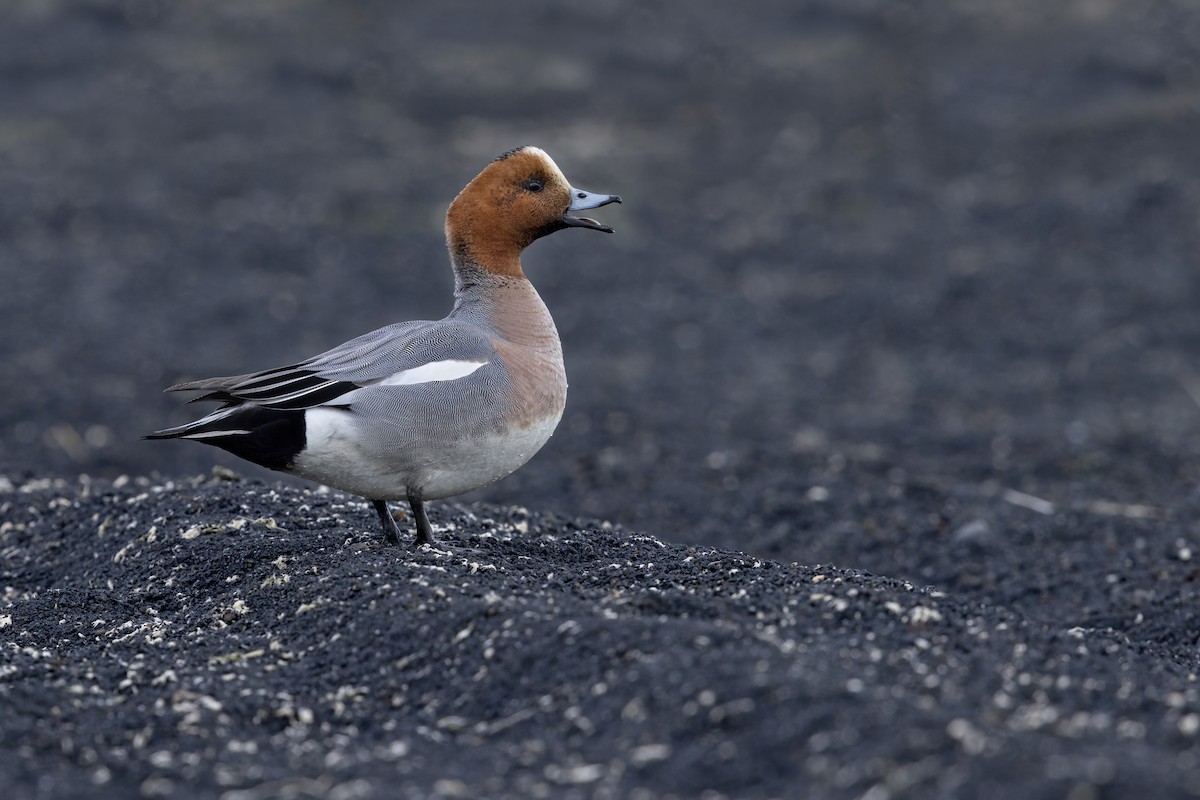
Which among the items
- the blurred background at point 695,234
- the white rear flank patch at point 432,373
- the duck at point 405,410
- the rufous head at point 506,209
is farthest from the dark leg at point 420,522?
the blurred background at point 695,234

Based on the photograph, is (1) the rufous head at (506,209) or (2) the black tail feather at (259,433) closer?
(2) the black tail feather at (259,433)

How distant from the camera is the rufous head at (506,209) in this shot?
5.76 m

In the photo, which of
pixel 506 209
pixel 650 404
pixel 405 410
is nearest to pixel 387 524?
pixel 405 410

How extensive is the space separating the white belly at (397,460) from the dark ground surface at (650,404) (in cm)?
31

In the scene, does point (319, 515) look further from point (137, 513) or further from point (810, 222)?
point (810, 222)

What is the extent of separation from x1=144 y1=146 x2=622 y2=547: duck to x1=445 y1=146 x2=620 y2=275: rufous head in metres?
0.27

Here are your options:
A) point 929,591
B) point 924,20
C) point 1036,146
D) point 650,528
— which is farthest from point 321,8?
point 929,591

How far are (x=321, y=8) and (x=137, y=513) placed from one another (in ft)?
45.5

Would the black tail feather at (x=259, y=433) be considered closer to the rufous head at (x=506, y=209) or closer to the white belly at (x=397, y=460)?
the white belly at (x=397, y=460)

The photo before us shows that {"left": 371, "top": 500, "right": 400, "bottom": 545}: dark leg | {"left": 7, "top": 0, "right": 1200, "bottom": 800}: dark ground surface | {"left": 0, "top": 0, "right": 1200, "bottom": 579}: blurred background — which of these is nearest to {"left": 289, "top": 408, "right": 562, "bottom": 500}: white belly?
{"left": 371, "top": 500, "right": 400, "bottom": 545}: dark leg

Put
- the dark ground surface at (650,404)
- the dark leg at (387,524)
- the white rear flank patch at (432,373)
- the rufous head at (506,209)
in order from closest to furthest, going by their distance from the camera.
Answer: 1. the dark ground surface at (650,404)
2. the white rear flank patch at (432,373)
3. the dark leg at (387,524)
4. the rufous head at (506,209)

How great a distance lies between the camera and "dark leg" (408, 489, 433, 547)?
5.31 meters

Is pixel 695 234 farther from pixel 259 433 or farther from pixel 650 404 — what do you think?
pixel 259 433

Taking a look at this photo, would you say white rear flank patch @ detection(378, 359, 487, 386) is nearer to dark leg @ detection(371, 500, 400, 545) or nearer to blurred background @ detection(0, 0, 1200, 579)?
dark leg @ detection(371, 500, 400, 545)
